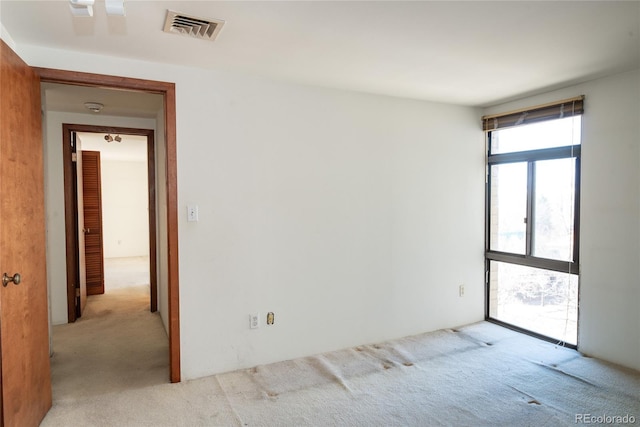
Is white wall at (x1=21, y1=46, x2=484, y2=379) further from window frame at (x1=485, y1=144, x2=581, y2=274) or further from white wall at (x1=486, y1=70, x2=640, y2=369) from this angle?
white wall at (x1=486, y1=70, x2=640, y2=369)

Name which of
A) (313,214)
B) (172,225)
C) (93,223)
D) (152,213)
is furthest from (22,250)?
(93,223)

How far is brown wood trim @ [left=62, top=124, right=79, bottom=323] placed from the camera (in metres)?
4.20

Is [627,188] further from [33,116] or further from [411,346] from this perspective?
[33,116]

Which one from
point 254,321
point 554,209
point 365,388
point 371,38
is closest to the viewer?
point 371,38

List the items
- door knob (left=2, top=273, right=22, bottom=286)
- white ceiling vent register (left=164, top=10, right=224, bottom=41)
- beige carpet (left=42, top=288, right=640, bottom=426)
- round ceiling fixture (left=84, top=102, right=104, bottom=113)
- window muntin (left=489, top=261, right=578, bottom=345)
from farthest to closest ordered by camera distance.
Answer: round ceiling fixture (left=84, top=102, right=104, bottom=113) < window muntin (left=489, top=261, right=578, bottom=345) < beige carpet (left=42, top=288, right=640, bottom=426) < white ceiling vent register (left=164, top=10, right=224, bottom=41) < door knob (left=2, top=273, right=22, bottom=286)

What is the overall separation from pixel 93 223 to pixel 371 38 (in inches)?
192

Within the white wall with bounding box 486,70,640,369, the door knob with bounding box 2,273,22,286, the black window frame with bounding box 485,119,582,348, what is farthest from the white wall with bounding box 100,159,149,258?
the white wall with bounding box 486,70,640,369

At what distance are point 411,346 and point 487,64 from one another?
2.37m

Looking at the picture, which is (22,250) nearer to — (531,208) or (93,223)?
(93,223)

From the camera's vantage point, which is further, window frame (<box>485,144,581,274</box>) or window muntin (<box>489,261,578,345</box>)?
window muntin (<box>489,261,578,345</box>)

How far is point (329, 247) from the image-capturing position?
3344 mm

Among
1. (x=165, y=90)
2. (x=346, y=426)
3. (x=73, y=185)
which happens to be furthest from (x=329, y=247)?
(x=73, y=185)

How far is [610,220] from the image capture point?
10.1 ft

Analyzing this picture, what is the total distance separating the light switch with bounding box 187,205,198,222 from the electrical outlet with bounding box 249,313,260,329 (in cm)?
87
